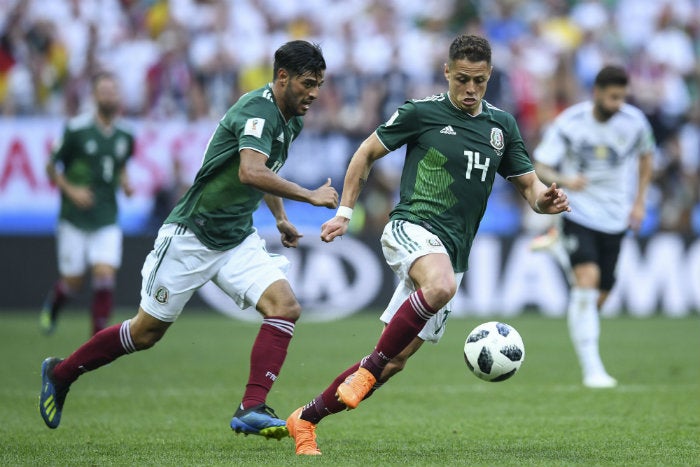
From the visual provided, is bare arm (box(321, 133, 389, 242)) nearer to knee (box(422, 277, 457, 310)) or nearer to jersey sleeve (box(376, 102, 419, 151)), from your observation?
jersey sleeve (box(376, 102, 419, 151))

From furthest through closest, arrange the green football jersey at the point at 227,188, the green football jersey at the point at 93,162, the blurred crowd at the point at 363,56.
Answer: the blurred crowd at the point at 363,56 < the green football jersey at the point at 93,162 < the green football jersey at the point at 227,188

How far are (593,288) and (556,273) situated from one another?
6294 mm

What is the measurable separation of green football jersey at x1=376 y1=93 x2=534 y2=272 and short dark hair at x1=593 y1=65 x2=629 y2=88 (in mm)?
3286

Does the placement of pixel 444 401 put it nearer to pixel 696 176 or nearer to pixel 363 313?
pixel 363 313

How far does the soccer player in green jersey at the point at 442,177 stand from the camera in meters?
6.51

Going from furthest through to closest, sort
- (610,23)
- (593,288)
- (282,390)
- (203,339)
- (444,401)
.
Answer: (610,23)
(203,339)
(593,288)
(282,390)
(444,401)

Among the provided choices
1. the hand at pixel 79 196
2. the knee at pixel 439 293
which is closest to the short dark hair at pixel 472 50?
the knee at pixel 439 293

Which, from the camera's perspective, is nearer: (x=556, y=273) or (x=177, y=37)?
(x=556, y=273)

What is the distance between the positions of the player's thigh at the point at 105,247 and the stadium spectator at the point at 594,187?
4.64 m

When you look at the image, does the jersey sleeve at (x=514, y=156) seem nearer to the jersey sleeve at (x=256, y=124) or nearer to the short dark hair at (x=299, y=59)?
the short dark hair at (x=299, y=59)

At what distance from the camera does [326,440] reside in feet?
23.0

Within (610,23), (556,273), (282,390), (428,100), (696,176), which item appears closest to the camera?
(428,100)

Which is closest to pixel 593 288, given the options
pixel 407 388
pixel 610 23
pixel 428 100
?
pixel 407 388

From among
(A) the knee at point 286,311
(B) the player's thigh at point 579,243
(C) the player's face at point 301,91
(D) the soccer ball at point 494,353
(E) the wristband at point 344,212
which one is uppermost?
(C) the player's face at point 301,91
